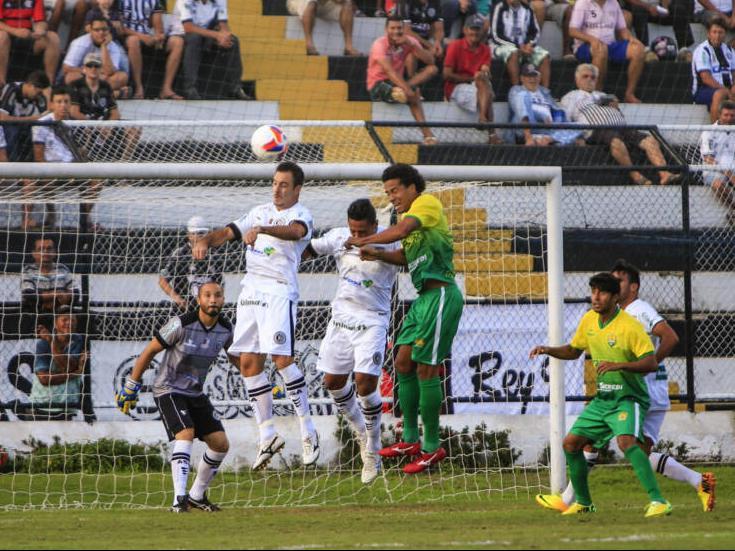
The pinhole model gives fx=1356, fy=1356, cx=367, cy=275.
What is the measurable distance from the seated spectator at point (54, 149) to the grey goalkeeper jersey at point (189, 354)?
2.25 meters

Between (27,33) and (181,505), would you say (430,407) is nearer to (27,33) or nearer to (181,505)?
(181,505)

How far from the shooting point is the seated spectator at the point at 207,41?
17.3m

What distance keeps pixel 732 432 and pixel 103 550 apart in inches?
332

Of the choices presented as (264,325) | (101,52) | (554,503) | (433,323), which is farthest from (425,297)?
(101,52)

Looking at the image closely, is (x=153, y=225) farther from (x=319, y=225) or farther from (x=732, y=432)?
(x=732, y=432)

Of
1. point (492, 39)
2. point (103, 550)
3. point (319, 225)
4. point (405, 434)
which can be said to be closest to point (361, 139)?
point (319, 225)

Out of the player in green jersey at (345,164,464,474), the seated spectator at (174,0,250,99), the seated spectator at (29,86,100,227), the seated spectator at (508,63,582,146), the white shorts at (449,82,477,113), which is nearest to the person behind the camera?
the player in green jersey at (345,164,464,474)

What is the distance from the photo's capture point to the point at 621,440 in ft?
31.9

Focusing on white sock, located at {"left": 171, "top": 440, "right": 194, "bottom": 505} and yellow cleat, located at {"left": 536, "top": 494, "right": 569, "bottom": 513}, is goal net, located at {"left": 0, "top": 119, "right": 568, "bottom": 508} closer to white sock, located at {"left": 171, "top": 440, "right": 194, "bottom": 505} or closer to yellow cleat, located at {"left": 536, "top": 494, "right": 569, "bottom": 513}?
white sock, located at {"left": 171, "top": 440, "right": 194, "bottom": 505}

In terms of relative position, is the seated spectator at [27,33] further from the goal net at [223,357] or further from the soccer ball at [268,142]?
the soccer ball at [268,142]

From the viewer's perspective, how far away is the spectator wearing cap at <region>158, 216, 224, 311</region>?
1328 cm

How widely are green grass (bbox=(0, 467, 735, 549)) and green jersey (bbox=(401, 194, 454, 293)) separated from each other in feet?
5.91

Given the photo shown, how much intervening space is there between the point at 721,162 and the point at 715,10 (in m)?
5.67

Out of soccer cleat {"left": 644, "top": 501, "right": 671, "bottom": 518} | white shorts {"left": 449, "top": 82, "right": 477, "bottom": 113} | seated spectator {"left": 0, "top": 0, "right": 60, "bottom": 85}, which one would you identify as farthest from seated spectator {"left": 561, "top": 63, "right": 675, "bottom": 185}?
soccer cleat {"left": 644, "top": 501, "right": 671, "bottom": 518}
